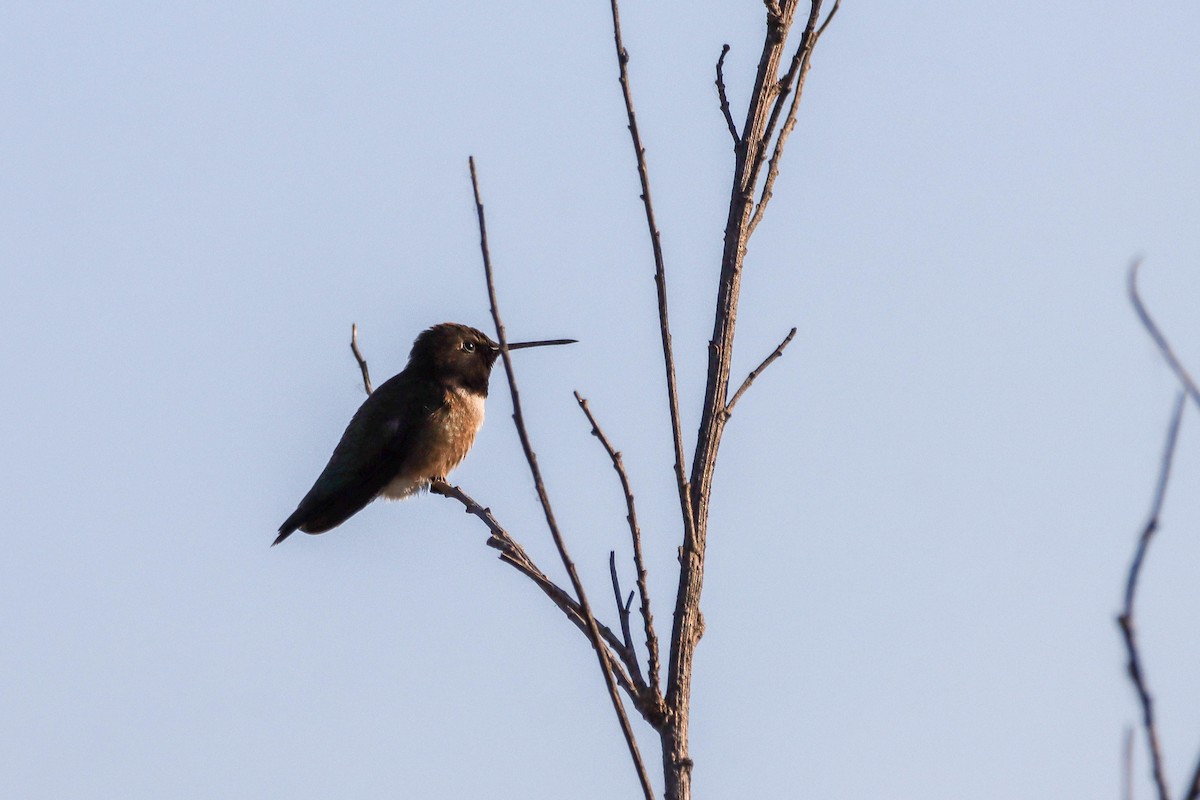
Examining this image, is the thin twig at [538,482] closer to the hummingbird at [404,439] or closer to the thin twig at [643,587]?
the thin twig at [643,587]

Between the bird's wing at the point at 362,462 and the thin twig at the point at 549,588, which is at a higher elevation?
the bird's wing at the point at 362,462

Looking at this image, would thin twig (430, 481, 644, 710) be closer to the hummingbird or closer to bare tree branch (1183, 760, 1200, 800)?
bare tree branch (1183, 760, 1200, 800)

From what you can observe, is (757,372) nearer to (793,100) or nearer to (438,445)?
(793,100)

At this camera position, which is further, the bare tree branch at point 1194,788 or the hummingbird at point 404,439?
the hummingbird at point 404,439

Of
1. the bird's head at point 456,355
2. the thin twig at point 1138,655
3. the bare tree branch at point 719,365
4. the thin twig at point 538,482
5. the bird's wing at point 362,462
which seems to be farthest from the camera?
the bird's head at point 456,355

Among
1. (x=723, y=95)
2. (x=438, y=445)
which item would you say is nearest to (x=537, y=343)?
(x=438, y=445)

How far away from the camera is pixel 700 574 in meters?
3.29

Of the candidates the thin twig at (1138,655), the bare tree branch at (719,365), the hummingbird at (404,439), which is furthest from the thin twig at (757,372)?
the hummingbird at (404,439)

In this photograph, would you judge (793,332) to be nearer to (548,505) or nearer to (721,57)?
(721,57)

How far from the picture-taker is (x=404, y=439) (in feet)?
31.0

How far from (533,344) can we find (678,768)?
256 inches

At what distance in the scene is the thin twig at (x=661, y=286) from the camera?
121 inches

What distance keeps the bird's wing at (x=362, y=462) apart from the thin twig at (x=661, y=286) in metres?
6.32

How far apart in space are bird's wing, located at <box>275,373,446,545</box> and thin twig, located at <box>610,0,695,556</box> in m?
6.32
